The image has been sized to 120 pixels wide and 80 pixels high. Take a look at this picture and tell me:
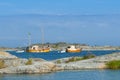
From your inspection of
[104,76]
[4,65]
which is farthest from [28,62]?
[104,76]

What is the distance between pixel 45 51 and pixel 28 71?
138 metres

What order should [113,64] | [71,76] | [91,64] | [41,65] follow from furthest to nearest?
[91,64] → [113,64] → [41,65] → [71,76]

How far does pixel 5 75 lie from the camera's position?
49438 millimetres

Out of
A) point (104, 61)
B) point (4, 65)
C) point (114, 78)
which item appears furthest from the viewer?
point (104, 61)

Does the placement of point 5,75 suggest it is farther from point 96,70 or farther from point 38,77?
point 96,70

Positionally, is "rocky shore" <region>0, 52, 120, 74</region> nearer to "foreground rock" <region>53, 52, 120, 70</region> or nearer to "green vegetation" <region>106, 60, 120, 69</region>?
"foreground rock" <region>53, 52, 120, 70</region>

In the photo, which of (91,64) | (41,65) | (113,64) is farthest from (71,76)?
(91,64)

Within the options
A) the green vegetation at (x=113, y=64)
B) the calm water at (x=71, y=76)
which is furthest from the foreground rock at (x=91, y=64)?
the calm water at (x=71, y=76)

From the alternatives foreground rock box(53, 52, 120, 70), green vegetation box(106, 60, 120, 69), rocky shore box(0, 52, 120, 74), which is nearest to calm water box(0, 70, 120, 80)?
rocky shore box(0, 52, 120, 74)

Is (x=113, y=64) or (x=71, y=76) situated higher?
(x=113, y=64)

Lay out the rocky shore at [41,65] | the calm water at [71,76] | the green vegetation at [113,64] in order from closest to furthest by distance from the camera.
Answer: the calm water at [71,76] → the rocky shore at [41,65] → the green vegetation at [113,64]

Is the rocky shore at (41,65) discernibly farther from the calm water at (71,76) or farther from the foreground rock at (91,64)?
the calm water at (71,76)

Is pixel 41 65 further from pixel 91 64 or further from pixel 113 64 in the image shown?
pixel 113 64

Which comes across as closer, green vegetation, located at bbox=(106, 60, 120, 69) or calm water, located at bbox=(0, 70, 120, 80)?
calm water, located at bbox=(0, 70, 120, 80)
